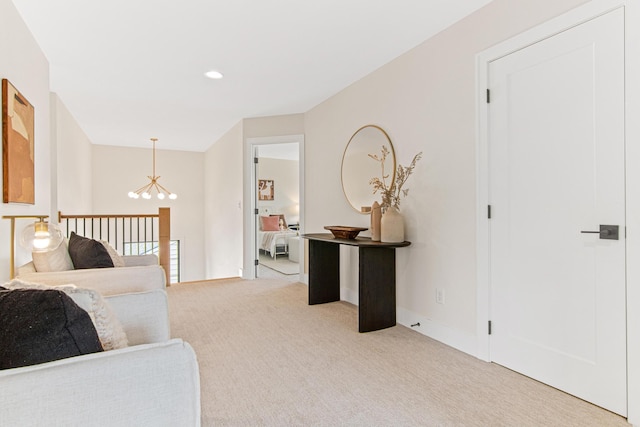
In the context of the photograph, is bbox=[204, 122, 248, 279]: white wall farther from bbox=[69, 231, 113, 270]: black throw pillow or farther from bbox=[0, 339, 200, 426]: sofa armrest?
bbox=[0, 339, 200, 426]: sofa armrest

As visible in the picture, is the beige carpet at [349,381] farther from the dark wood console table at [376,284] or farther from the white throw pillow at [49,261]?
the white throw pillow at [49,261]

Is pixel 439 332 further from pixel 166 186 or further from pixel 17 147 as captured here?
pixel 166 186

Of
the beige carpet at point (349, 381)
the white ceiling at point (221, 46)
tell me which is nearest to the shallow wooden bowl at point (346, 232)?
the beige carpet at point (349, 381)

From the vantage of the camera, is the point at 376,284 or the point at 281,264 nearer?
the point at 376,284

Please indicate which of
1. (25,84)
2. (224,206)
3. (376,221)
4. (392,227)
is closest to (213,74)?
(25,84)

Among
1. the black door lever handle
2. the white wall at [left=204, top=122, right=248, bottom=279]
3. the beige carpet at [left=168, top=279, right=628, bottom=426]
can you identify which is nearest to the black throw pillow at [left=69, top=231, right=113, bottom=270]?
the beige carpet at [left=168, top=279, right=628, bottom=426]

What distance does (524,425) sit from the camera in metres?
1.60

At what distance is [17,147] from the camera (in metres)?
2.18

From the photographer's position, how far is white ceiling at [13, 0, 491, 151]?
231 cm

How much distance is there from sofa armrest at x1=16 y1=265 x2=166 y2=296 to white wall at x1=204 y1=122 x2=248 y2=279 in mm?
2971

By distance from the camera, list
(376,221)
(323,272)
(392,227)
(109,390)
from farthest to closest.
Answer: (323,272), (376,221), (392,227), (109,390)

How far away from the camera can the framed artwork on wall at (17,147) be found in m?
2.01

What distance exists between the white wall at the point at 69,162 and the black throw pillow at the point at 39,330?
4015 millimetres

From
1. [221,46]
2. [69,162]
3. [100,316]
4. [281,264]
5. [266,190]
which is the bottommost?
[281,264]
